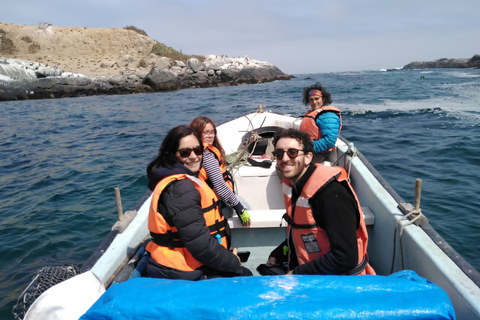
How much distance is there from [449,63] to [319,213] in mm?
121154

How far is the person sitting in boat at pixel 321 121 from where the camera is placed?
4.14 metres

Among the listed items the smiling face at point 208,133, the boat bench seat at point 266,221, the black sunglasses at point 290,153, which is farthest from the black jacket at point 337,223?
the smiling face at point 208,133

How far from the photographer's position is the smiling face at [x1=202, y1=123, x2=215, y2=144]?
128 inches

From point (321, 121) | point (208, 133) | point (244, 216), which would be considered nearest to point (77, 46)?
point (321, 121)

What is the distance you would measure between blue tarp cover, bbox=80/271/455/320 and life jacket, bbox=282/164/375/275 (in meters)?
0.44

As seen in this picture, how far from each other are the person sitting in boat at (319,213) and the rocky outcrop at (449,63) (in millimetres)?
87498

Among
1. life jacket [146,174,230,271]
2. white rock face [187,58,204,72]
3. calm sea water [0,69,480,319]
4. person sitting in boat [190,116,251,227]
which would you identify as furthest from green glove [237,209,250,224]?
white rock face [187,58,204,72]

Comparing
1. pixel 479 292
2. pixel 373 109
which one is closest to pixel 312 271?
pixel 479 292

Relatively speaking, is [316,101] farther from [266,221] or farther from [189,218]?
[189,218]

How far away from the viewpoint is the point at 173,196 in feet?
6.42

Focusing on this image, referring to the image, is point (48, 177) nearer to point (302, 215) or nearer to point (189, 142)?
point (189, 142)

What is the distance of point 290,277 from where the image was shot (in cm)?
160

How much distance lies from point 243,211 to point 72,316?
65.0 inches

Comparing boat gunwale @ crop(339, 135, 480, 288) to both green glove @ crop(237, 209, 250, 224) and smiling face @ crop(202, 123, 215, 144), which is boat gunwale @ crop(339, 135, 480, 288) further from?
smiling face @ crop(202, 123, 215, 144)
